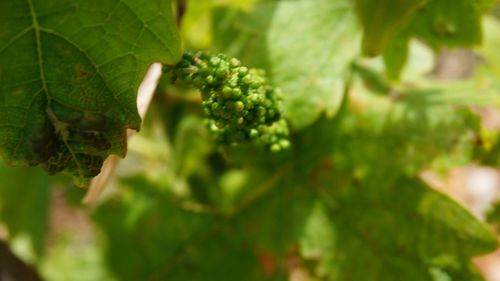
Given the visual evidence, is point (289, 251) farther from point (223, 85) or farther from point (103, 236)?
point (223, 85)

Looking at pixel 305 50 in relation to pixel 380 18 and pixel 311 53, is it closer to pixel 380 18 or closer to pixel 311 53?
pixel 311 53

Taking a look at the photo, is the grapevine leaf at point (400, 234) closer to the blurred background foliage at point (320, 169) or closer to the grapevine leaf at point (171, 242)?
the blurred background foliage at point (320, 169)

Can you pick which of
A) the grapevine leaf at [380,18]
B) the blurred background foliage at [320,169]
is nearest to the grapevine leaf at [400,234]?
the blurred background foliage at [320,169]

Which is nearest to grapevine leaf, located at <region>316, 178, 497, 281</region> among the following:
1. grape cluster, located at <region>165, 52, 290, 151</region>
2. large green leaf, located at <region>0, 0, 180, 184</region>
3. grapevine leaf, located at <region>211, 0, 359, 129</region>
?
grapevine leaf, located at <region>211, 0, 359, 129</region>

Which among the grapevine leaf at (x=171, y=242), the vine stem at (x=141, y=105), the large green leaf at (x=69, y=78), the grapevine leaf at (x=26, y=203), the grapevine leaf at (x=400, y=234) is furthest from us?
the grapevine leaf at (x=26, y=203)

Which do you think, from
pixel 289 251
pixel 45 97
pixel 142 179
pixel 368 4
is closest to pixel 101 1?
pixel 45 97

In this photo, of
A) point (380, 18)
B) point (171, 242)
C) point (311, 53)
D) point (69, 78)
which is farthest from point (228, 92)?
point (171, 242)
